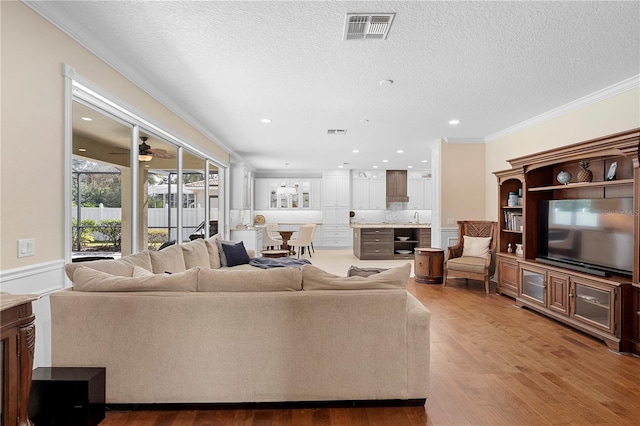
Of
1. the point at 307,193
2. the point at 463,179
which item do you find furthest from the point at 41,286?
the point at 307,193

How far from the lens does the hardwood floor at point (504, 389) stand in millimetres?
2078

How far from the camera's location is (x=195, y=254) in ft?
14.1

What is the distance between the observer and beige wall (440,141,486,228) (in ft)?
20.7

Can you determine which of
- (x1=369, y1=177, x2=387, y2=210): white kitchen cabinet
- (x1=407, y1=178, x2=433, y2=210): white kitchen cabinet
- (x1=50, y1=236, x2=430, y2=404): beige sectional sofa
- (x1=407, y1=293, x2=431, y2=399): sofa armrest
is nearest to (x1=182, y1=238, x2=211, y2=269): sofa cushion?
(x1=50, y1=236, x2=430, y2=404): beige sectional sofa

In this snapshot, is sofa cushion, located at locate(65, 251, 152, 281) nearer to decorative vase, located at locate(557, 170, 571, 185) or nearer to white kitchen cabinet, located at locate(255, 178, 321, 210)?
decorative vase, located at locate(557, 170, 571, 185)

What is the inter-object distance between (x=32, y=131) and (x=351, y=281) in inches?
90.9

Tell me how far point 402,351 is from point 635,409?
1.55 m

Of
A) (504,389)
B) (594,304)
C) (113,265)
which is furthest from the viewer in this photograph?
(594,304)

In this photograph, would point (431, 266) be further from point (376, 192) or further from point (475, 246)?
point (376, 192)

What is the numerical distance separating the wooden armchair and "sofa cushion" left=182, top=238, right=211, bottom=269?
12.9 ft

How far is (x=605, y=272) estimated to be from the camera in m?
3.40

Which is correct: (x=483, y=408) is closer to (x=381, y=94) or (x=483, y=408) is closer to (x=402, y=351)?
(x=402, y=351)

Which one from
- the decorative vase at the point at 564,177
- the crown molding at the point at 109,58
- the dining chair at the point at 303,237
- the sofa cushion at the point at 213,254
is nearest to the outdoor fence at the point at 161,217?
the sofa cushion at the point at 213,254

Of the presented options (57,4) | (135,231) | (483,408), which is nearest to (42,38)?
(57,4)
